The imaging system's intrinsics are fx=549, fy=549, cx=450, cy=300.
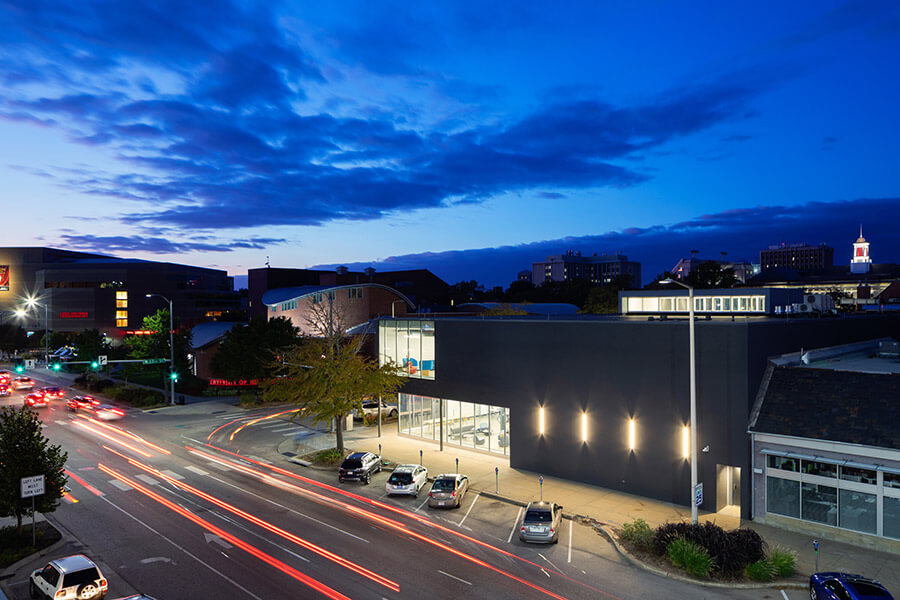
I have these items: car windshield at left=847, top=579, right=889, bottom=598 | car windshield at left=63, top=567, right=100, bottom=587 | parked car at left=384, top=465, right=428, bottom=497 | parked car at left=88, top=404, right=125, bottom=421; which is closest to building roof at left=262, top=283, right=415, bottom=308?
parked car at left=88, top=404, right=125, bottom=421

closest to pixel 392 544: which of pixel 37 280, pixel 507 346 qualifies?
pixel 507 346

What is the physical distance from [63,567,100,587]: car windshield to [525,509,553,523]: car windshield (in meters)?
15.2

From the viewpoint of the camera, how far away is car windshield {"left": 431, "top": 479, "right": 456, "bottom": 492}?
86.7 feet

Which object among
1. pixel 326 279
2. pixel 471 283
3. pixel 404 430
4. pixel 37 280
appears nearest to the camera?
pixel 404 430

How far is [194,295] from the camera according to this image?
148 meters

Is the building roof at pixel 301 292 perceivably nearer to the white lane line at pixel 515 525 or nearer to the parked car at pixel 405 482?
the parked car at pixel 405 482

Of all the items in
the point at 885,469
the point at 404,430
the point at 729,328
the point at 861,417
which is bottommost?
the point at 404,430

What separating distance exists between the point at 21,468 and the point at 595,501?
25205 millimetres

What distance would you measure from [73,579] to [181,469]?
58.2 ft

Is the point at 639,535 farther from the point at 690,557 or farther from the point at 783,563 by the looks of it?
the point at 783,563

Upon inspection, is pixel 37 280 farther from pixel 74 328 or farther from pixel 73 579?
pixel 73 579

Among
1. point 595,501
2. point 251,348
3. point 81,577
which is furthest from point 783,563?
point 251,348

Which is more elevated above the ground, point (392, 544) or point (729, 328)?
point (729, 328)

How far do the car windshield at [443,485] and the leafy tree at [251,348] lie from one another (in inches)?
1535
